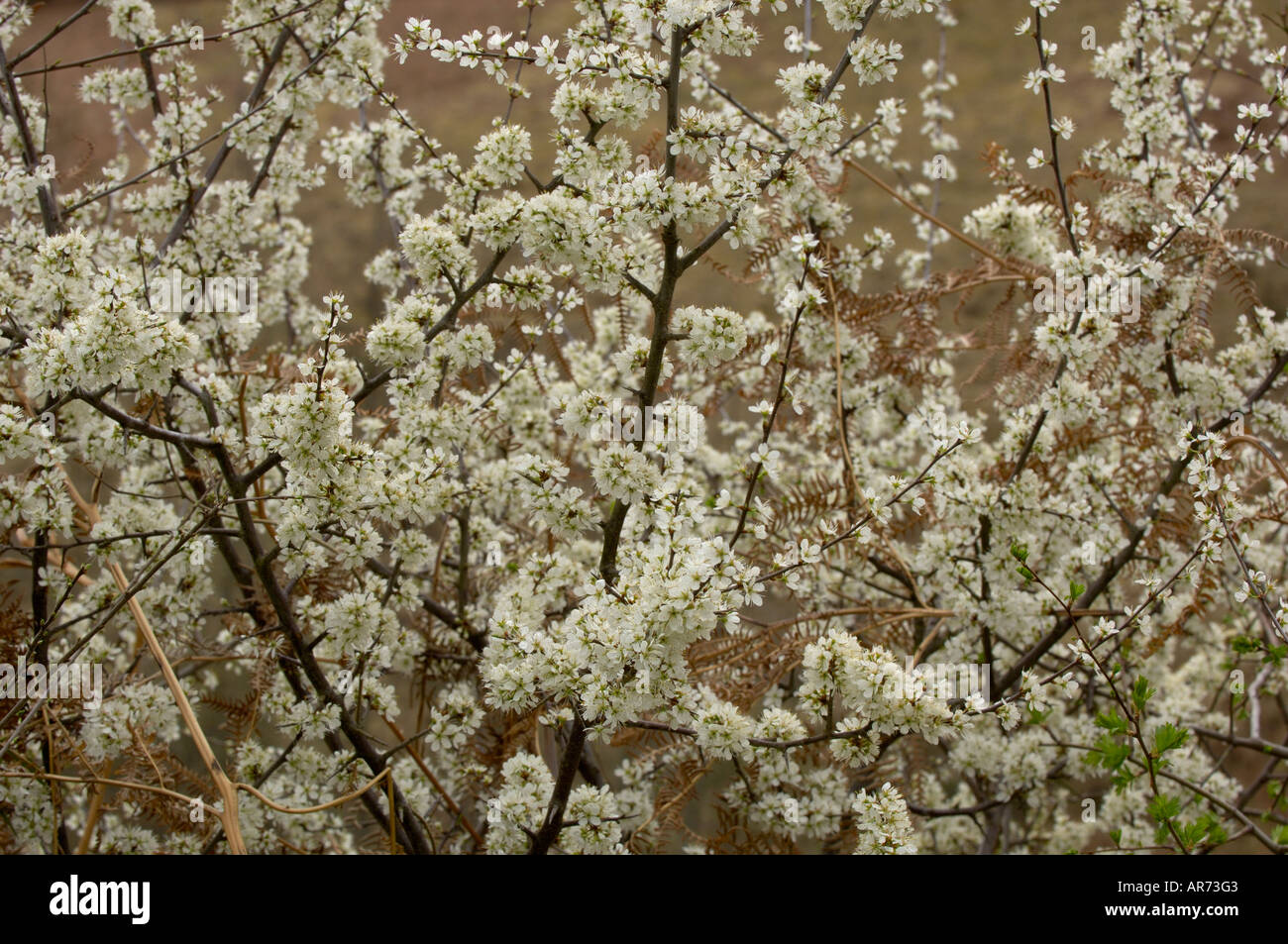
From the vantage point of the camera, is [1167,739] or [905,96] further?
[905,96]

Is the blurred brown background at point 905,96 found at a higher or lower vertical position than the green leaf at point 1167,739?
higher

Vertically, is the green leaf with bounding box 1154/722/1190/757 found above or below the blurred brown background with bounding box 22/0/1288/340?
below

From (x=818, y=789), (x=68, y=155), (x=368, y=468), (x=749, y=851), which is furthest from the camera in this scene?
(x=68, y=155)

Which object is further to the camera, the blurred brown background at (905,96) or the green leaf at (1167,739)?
the blurred brown background at (905,96)

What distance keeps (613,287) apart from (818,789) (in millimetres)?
981

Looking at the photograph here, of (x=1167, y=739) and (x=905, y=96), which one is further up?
(x=905, y=96)

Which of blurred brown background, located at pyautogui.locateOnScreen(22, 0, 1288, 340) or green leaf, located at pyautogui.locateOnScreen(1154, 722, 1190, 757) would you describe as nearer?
green leaf, located at pyautogui.locateOnScreen(1154, 722, 1190, 757)

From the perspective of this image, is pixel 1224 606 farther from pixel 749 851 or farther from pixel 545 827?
pixel 545 827

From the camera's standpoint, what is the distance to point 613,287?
137cm
